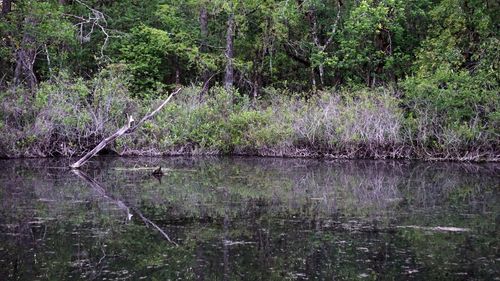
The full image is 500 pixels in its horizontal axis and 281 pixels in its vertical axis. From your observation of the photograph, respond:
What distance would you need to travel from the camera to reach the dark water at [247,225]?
745cm

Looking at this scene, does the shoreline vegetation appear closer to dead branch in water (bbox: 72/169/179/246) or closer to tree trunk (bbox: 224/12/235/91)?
tree trunk (bbox: 224/12/235/91)

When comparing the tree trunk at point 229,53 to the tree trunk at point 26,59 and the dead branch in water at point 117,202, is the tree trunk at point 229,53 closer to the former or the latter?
the tree trunk at point 26,59

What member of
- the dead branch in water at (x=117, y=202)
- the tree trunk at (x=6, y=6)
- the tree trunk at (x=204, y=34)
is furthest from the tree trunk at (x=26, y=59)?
the tree trunk at (x=204, y=34)

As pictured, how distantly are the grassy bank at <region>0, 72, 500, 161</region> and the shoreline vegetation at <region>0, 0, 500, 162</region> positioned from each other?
0.14 ft

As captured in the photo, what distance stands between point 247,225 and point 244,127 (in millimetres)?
11911

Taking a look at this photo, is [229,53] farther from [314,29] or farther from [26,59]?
[26,59]

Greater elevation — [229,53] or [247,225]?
[229,53]

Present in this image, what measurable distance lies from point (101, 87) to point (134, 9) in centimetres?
832

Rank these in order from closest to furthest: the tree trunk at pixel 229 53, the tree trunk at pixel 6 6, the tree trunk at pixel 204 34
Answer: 1. the tree trunk at pixel 6 6
2. the tree trunk at pixel 229 53
3. the tree trunk at pixel 204 34

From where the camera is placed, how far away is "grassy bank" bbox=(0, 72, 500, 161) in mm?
19750

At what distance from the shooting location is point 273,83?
1083 inches

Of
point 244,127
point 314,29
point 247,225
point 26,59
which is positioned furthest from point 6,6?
point 247,225

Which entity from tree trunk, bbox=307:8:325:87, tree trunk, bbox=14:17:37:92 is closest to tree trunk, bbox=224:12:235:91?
tree trunk, bbox=307:8:325:87

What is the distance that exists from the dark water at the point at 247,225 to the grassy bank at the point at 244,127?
3.23 m
